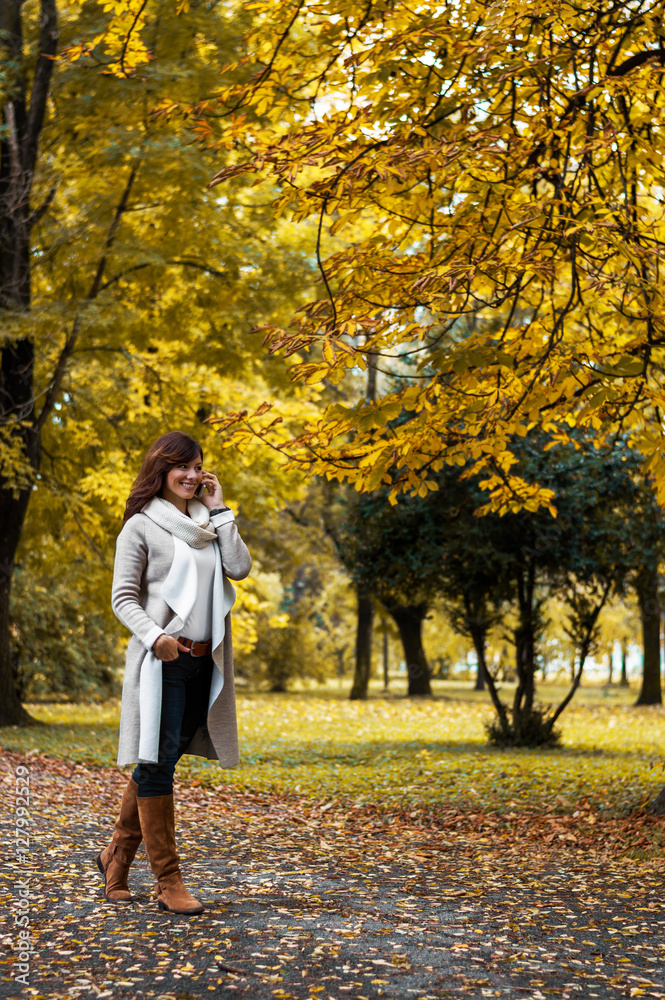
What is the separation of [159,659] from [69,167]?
27.0ft

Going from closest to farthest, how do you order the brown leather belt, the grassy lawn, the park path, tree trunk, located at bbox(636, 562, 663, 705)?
the park path < the brown leather belt < the grassy lawn < tree trunk, located at bbox(636, 562, 663, 705)

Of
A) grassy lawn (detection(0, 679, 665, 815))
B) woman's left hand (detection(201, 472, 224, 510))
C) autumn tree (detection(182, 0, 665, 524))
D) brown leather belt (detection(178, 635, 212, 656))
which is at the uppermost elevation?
autumn tree (detection(182, 0, 665, 524))

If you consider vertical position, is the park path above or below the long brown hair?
below

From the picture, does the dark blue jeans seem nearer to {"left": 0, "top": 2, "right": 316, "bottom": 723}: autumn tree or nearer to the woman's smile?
the woman's smile

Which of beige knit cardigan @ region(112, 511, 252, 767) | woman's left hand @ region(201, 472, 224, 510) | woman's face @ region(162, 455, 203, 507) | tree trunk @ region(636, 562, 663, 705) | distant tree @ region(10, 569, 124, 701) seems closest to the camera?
beige knit cardigan @ region(112, 511, 252, 767)

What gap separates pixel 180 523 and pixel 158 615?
41 cm

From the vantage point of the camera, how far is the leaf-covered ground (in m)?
3.34

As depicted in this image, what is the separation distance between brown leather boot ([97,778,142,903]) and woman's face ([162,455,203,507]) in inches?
50.0

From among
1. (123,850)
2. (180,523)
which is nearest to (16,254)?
(180,523)

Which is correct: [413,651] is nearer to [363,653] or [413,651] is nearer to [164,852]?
[363,653]

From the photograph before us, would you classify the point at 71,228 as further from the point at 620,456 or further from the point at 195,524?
the point at 195,524

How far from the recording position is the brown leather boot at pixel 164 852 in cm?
388

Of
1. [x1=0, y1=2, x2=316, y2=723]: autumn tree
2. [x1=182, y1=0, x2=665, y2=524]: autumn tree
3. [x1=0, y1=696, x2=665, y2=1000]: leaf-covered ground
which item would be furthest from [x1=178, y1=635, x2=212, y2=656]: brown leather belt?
[x1=0, y1=2, x2=316, y2=723]: autumn tree

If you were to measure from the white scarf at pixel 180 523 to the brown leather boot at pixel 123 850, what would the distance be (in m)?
1.07
